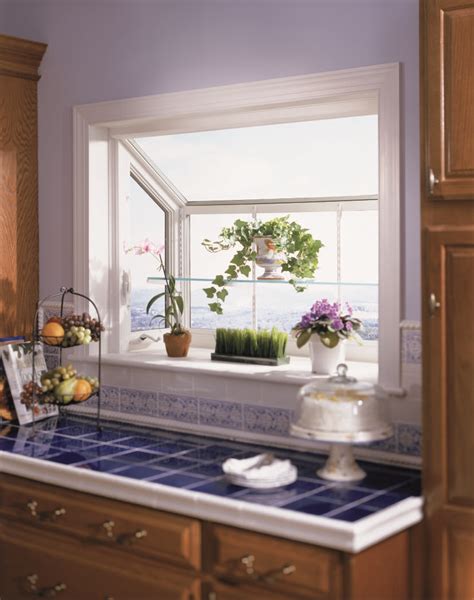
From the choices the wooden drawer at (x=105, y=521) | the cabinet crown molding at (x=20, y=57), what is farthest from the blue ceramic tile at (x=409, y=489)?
the cabinet crown molding at (x=20, y=57)

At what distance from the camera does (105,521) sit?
2.85 meters

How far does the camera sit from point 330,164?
12.2ft

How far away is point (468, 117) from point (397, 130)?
514 millimetres

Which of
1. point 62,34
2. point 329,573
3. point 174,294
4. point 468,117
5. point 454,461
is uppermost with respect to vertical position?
point 62,34

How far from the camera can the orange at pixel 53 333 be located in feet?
11.5

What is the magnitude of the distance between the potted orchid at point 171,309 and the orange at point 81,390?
45 cm

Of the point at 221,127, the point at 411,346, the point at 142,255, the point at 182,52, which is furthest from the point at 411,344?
the point at 142,255

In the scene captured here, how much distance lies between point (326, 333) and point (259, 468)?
693mm

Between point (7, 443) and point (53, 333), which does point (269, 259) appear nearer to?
point (53, 333)

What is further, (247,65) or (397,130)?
(247,65)

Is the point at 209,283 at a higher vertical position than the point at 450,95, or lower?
lower

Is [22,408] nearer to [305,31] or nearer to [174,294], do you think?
[174,294]

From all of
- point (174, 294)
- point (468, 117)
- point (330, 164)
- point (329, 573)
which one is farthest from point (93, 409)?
point (468, 117)

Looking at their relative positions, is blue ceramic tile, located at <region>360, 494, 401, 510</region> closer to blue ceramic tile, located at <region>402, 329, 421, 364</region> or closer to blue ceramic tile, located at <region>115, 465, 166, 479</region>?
blue ceramic tile, located at <region>402, 329, 421, 364</region>
